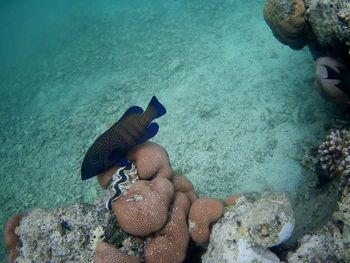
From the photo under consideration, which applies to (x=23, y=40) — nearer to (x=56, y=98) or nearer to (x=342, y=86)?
(x=56, y=98)

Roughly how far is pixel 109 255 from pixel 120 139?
1018mm

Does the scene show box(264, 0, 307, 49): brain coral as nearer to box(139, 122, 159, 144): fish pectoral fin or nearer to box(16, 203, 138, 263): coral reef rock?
box(139, 122, 159, 144): fish pectoral fin

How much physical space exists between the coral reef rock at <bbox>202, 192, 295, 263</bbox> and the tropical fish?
113 centimetres

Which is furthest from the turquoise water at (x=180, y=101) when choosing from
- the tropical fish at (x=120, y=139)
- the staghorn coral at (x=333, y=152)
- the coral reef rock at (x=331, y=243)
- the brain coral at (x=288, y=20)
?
the tropical fish at (x=120, y=139)

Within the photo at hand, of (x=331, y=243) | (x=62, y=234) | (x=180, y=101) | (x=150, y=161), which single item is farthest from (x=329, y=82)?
(x=180, y=101)

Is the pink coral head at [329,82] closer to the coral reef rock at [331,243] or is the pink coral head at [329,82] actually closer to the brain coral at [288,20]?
the brain coral at [288,20]

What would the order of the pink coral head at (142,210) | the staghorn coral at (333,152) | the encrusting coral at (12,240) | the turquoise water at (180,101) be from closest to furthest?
the pink coral head at (142,210)
the encrusting coral at (12,240)
the staghorn coral at (333,152)
the turquoise water at (180,101)

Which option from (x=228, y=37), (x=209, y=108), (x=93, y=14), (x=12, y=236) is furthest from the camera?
(x=93, y=14)

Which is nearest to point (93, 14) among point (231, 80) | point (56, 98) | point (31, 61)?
point (31, 61)

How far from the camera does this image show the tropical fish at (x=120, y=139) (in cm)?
301

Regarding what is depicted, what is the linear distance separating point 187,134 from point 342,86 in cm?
284

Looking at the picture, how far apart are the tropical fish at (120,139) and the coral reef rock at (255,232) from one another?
3.72 feet

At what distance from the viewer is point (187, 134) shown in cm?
555

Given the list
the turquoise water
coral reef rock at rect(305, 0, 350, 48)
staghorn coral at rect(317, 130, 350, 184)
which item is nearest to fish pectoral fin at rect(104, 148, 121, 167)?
the turquoise water
